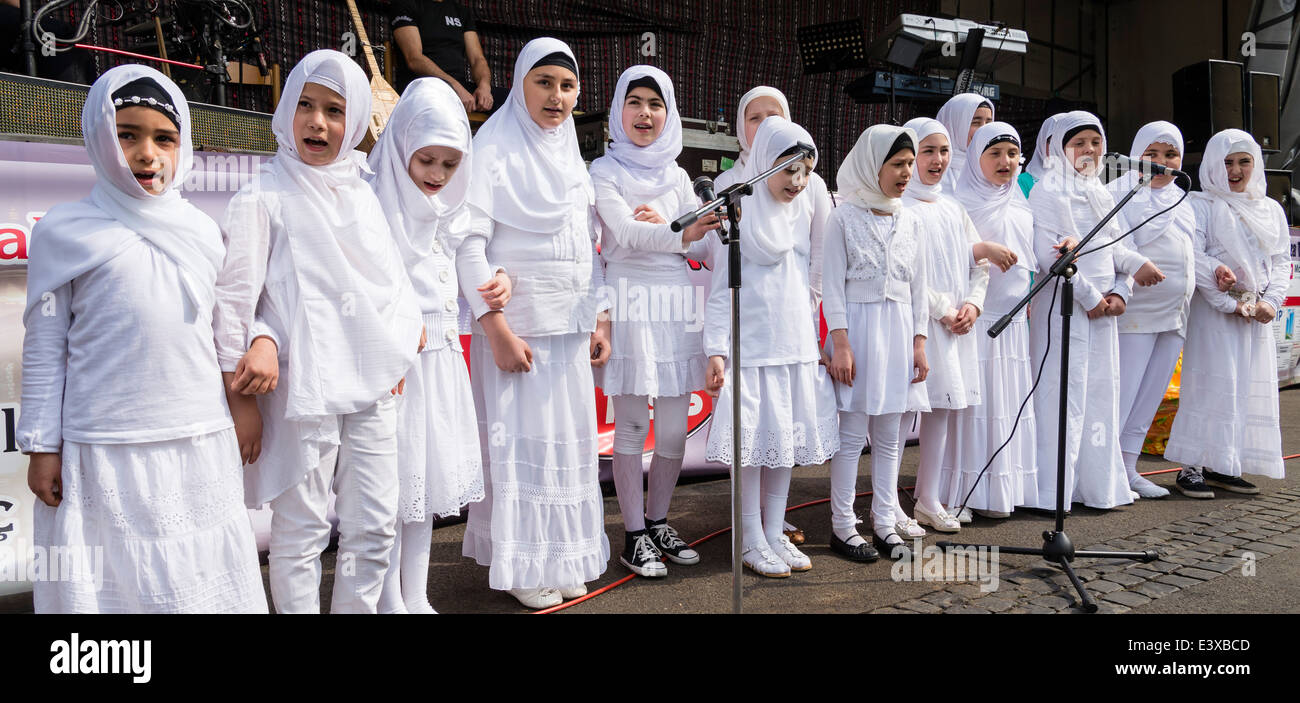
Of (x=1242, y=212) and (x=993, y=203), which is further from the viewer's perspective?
(x=1242, y=212)

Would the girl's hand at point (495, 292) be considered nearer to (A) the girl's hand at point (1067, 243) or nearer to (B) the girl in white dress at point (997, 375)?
(B) the girl in white dress at point (997, 375)

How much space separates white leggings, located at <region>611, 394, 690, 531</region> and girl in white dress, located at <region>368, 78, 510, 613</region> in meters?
0.76

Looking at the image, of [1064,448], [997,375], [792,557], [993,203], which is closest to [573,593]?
[792,557]

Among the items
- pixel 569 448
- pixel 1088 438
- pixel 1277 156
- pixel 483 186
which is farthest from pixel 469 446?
pixel 1277 156

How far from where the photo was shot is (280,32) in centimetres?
602

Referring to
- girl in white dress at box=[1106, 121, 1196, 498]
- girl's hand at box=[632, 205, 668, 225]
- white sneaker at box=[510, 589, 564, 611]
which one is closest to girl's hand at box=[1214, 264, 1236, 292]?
girl in white dress at box=[1106, 121, 1196, 498]

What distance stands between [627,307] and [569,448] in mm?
613

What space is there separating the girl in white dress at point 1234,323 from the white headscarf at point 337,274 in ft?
14.2

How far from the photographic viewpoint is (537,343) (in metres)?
3.00

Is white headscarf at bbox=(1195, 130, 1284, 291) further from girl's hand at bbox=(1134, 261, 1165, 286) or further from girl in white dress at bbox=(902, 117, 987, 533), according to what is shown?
girl in white dress at bbox=(902, 117, 987, 533)

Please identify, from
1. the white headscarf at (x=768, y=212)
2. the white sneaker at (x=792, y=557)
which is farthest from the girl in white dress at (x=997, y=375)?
the white headscarf at (x=768, y=212)

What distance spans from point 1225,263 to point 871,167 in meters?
2.50

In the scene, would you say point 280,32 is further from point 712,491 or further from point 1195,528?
point 1195,528

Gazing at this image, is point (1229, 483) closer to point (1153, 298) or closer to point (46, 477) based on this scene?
point (1153, 298)
